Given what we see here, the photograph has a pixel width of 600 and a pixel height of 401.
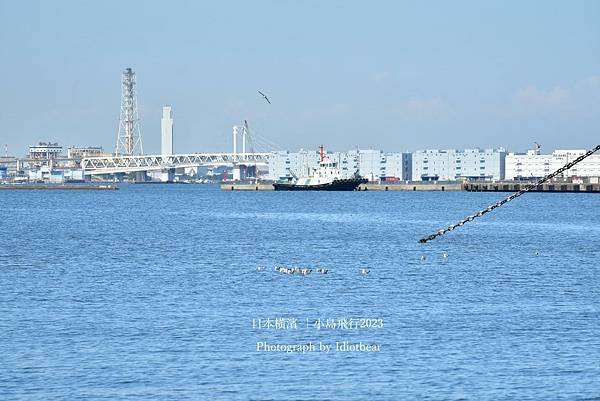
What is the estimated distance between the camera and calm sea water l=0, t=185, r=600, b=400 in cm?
2450

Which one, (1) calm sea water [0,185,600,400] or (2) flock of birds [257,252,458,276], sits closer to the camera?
(1) calm sea water [0,185,600,400]

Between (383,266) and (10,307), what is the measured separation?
18982 mm

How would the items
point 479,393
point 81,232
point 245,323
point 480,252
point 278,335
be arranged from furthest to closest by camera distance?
point 81,232 < point 480,252 < point 245,323 < point 278,335 < point 479,393

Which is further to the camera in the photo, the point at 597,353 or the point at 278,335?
the point at 278,335


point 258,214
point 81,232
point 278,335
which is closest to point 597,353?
point 278,335

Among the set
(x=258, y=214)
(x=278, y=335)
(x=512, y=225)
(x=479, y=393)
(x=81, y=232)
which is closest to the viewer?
(x=479, y=393)

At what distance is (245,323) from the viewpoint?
1256 inches

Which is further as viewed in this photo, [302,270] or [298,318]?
[302,270]

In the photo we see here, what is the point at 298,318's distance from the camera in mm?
32938

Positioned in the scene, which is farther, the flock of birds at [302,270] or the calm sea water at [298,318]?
the flock of birds at [302,270]

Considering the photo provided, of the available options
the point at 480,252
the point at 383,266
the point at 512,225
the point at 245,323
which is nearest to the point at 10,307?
the point at 245,323

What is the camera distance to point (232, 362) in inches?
1042

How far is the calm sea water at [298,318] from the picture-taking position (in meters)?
24.5

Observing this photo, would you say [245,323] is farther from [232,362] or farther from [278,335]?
[232,362]
